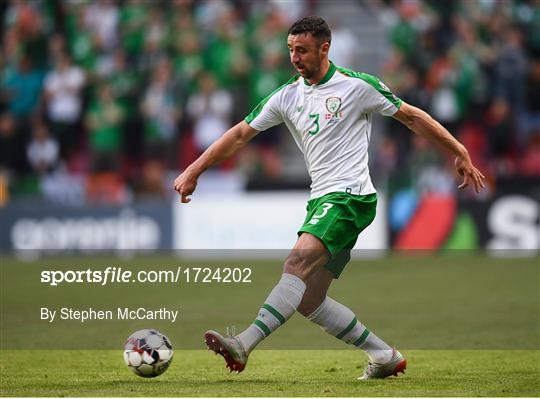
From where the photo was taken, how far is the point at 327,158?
7.98m

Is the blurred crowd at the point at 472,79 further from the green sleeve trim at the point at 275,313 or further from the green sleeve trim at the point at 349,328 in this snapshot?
the green sleeve trim at the point at 275,313

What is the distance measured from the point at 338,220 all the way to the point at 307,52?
1168 mm

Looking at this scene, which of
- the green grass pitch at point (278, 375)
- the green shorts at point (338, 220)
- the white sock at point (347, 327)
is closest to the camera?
the green grass pitch at point (278, 375)

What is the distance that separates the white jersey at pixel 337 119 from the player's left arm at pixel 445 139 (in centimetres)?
12

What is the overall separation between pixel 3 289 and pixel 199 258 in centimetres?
440

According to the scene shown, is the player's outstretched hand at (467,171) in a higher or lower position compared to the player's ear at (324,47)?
lower

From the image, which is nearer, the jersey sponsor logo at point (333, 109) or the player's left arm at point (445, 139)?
the player's left arm at point (445, 139)

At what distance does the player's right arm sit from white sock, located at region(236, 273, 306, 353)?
0.95 m

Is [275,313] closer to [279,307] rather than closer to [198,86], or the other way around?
[279,307]

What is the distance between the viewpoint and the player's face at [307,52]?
777 cm

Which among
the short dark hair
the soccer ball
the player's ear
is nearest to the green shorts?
the player's ear

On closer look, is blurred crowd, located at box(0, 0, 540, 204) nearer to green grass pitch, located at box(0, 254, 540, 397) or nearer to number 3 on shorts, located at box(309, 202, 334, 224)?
green grass pitch, located at box(0, 254, 540, 397)

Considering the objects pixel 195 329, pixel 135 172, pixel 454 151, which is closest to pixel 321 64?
pixel 454 151

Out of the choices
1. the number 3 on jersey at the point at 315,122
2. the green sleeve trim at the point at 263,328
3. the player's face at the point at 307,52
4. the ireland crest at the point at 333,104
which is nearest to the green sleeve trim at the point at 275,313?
the green sleeve trim at the point at 263,328
